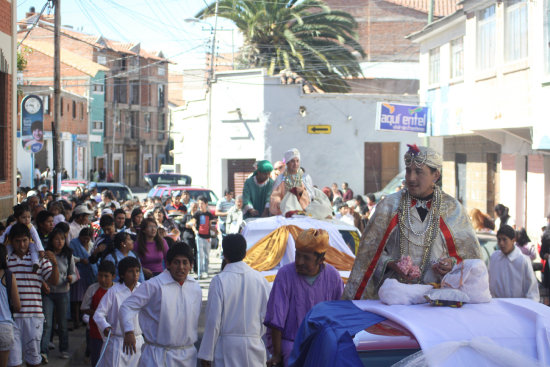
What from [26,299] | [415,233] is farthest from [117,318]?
[415,233]

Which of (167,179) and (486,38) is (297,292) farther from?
(167,179)

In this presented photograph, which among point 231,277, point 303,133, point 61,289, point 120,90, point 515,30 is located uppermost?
point 120,90

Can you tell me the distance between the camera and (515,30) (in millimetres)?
18688

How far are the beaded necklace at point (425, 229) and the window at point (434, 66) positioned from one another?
2210 cm

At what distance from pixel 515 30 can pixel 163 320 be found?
14.7 m

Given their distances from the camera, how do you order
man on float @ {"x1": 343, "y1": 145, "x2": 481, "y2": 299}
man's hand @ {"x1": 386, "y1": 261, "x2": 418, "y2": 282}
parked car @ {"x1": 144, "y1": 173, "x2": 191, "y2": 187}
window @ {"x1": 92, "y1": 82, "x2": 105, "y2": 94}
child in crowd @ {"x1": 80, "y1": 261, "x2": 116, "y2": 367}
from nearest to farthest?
1. man's hand @ {"x1": 386, "y1": 261, "x2": 418, "y2": 282}
2. man on float @ {"x1": 343, "y1": 145, "x2": 481, "y2": 299}
3. child in crowd @ {"x1": 80, "y1": 261, "x2": 116, "y2": 367}
4. parked car @ {"x1": 144, "y1": 173, "x2": 191, "y2": 187}
5. window @ {"x1": 92, "y1": 82, "x2": 105, "y2": 94}

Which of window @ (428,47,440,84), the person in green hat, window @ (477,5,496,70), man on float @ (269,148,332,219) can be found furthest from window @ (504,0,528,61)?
man on float @ (269,148,332,219)

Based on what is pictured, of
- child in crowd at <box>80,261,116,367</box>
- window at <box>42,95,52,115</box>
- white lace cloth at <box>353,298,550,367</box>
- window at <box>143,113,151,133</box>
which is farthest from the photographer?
window at <box>143,113,151,133</box>

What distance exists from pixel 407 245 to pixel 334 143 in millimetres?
30698

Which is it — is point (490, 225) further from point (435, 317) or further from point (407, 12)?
point (407, 12)

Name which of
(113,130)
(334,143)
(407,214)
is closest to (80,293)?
(407,214)

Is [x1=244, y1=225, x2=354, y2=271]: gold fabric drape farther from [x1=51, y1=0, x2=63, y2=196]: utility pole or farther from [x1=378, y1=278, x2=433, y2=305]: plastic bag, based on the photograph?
[x1=51, y1=0, x2=63, y2=196]: utility pole

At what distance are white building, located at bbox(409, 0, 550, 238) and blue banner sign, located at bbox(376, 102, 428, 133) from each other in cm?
62

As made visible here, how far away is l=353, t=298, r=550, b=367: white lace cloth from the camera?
3328 millimetres
